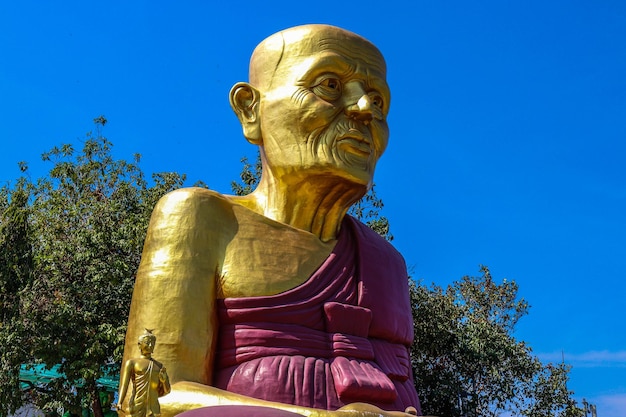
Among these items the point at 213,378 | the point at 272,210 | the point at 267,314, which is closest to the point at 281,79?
the point at 272,210

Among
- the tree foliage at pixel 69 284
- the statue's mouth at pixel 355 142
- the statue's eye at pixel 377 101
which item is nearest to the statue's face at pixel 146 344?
the statue's mouth at pixel 355 142

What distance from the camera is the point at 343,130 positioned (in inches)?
243

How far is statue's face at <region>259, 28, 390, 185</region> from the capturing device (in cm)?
612

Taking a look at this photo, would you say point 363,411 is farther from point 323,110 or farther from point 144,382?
point 323,110

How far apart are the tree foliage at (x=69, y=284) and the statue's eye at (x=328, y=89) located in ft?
27.7

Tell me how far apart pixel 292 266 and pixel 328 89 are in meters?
1.47

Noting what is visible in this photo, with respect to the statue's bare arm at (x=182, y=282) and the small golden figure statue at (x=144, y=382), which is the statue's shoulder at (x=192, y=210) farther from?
the small golden figure statue at (x=144, y=382)

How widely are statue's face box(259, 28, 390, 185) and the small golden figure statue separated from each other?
84.7 inches

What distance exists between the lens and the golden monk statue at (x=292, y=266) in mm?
5441

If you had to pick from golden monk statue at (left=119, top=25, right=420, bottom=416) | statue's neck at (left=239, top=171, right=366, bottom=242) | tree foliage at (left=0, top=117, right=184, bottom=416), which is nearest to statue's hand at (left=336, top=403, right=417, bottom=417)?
golden monk statue at (left=119, top=25, right=420, bottom=416)

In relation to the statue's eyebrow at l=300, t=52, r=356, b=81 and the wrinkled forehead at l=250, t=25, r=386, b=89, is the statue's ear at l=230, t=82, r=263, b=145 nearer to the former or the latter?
the wrinkled forehead at l=250, t=25, r=386, b=89

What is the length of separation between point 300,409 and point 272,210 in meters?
1.93

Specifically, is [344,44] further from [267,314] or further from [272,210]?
[267,314]

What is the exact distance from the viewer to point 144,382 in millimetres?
4488
